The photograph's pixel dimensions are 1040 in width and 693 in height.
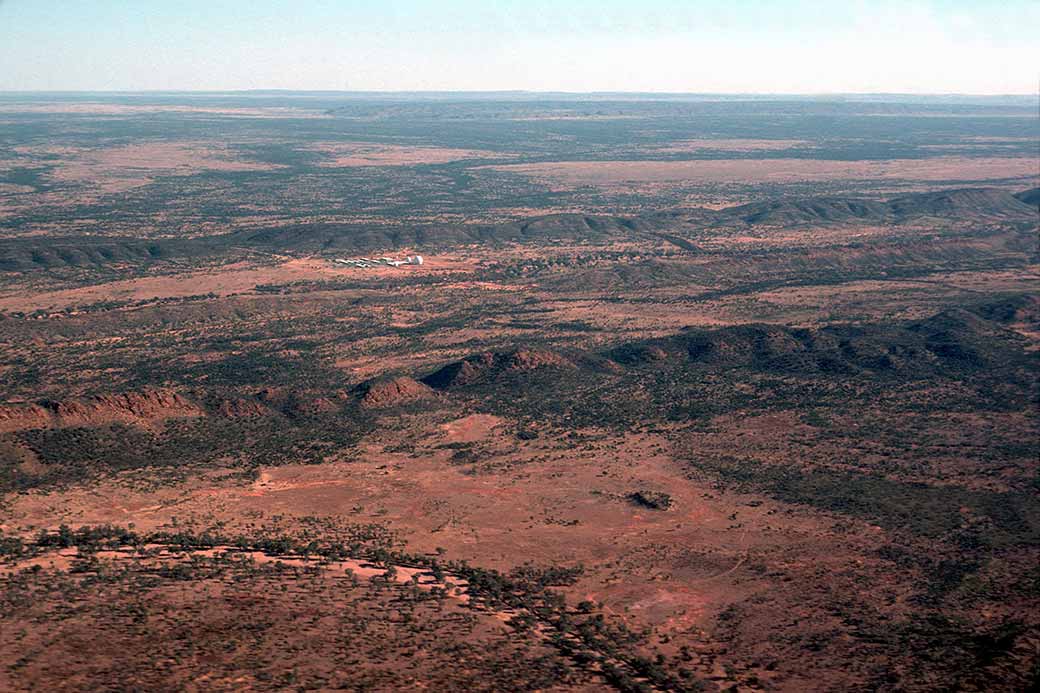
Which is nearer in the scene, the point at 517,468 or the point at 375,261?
the point at 517,468

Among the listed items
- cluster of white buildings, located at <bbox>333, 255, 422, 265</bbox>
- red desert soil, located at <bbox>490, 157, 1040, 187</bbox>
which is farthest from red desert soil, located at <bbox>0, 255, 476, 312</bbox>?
red desert soil, located at <bbox>490, 157, 1040, 187</bbox>

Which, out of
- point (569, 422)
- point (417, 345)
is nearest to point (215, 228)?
point (417, 345)

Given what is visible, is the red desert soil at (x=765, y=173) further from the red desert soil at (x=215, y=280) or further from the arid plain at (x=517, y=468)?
the arid plain at (x=517, y=468)

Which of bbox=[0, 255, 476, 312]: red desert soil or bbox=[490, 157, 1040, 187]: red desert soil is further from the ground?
bbox=[490, 157, 1040, 187]: red desert soil

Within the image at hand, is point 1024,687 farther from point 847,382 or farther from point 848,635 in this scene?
Answer: point 847,382

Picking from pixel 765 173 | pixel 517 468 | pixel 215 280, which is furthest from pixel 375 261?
pixel 765 173

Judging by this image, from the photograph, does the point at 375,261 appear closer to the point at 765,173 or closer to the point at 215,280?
the point at 215,280

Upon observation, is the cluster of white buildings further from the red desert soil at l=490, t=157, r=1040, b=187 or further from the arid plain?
the red desert soil at l=490, t=157, r=1040, b=187

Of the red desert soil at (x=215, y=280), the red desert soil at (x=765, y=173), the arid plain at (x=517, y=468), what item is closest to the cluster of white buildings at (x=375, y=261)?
the red desert soil at (x=215, y=280)
